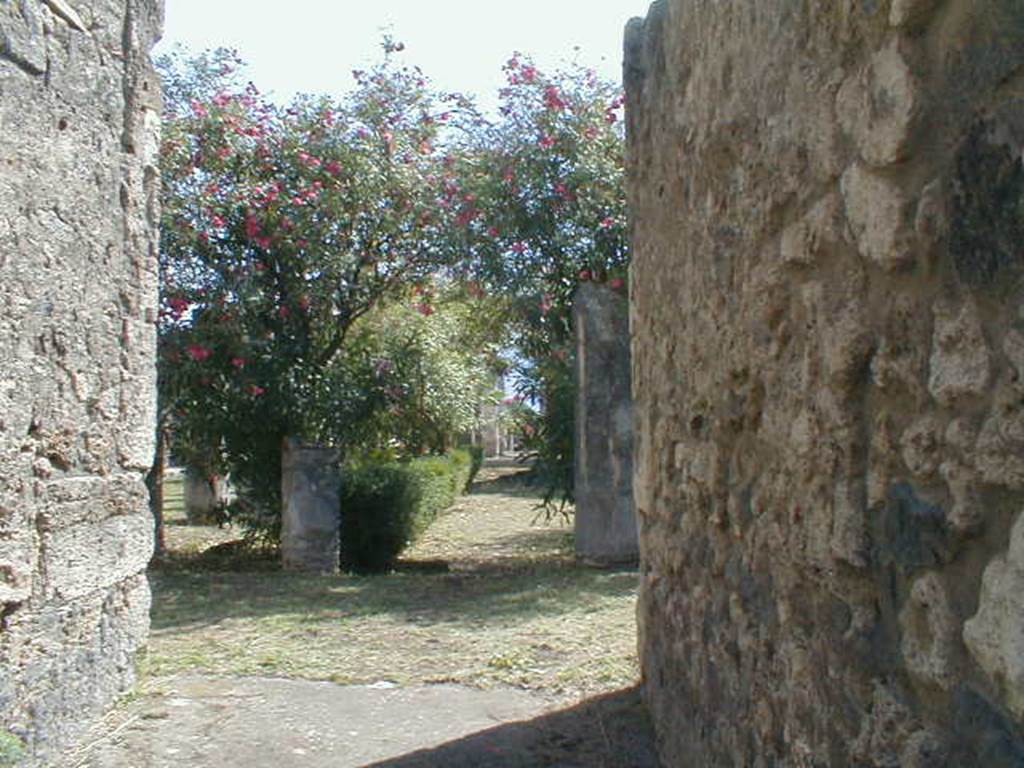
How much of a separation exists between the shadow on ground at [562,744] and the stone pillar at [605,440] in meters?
3.92

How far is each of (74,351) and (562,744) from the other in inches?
86.5

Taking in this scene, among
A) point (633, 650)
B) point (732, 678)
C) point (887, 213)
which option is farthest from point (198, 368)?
point (887, 213)

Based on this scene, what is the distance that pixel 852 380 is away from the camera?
2014mm

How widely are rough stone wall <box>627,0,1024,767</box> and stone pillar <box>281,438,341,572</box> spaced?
5981 mm

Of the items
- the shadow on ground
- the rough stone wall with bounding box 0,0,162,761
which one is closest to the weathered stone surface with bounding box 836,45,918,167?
the shadow on ground

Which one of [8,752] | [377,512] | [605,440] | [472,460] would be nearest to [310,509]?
[377,512]

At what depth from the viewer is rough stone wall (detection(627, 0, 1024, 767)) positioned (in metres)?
1.52

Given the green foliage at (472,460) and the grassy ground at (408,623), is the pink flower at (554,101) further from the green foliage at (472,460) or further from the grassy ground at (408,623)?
the green foliage at (472,460)

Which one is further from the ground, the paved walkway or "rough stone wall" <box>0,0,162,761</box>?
"rough stone wall" <box>0,0,162,761</box>

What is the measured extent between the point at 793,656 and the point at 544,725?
230 cm

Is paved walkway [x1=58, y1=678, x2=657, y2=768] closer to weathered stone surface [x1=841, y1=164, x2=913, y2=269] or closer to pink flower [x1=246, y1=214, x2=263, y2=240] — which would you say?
weathered stone surface [x1=841, y1=164, x2=913, y2=269]

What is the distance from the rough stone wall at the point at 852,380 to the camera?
1521 millimetres

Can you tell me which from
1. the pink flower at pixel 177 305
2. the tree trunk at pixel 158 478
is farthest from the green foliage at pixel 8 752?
the tree trunk at pixel 158 478

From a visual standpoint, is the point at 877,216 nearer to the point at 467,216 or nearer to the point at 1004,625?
the point at 1004,625
